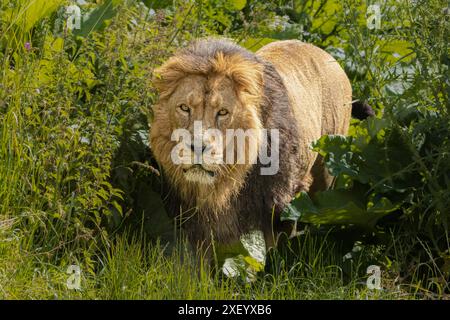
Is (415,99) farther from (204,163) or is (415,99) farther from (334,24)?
(334,24)

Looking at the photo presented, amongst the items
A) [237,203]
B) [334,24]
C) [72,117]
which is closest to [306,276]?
[237,203]

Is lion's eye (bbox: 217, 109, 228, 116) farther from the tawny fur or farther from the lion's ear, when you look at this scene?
the lion's ear

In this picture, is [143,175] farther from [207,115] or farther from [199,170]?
[207,115]

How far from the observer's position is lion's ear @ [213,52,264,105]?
625 centimetres

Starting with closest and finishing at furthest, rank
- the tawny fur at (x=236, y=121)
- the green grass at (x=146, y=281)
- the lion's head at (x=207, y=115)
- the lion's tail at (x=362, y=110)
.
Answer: the green grass at (x=146, y=281), the lion's head at (x=207, y=115), the tawny fur at (x=236, y=121), the lion's tail at (x=362, y=110)

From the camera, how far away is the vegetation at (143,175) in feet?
19.3

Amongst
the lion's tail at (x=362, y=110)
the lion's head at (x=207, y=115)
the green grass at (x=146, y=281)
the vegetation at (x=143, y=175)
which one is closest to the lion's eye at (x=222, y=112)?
the lion's head at (x=207, y=115)

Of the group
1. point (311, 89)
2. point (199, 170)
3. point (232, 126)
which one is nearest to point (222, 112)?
point (232, 126)

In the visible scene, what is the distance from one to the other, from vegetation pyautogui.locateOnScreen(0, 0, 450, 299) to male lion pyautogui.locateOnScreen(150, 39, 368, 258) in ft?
0.49

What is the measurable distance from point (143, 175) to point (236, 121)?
2.74 ft

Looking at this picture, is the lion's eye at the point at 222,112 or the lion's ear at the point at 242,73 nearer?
the lion's eye at the point at 222,112

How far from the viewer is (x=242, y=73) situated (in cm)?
626

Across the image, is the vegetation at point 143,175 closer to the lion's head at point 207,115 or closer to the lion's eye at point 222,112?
the lion's head at point 207,115

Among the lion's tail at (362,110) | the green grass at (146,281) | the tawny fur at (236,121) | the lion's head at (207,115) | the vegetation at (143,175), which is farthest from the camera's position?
the lion's tail at (362,110)
